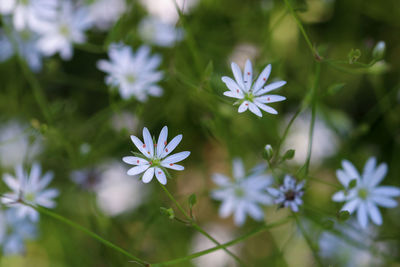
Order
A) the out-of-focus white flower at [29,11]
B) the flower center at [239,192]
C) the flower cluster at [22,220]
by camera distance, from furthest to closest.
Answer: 1. the out-of-focus white flower at [29,11]
2. the flower center at [239,192]
3. the flower cluster at [22,220]

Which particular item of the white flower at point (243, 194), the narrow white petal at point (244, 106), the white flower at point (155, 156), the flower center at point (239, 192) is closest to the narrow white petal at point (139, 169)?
the white flower at point (155, 156)

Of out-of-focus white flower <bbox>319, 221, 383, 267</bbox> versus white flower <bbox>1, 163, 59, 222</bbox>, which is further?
out-of-focus white flower <bbox>319, 221, 383, 267</bbox>

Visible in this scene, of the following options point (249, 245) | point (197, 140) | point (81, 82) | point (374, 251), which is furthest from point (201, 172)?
point (374, 251)

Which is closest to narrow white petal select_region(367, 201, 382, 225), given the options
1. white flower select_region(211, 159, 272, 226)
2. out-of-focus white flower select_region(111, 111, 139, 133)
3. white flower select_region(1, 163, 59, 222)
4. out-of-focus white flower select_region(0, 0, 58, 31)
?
white flower select_region(211, 159, 272, 226)

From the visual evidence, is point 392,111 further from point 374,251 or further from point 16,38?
point 16,38

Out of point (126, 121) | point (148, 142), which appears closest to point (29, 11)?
point (126, 121)

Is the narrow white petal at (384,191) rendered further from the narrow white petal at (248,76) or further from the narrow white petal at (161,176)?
the narrow white petal at (161,176)

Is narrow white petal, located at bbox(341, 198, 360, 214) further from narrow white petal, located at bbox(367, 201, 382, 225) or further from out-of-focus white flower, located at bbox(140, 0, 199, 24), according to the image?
out-of-focus white flower, located at bbox(140, 0, 199, 24)
